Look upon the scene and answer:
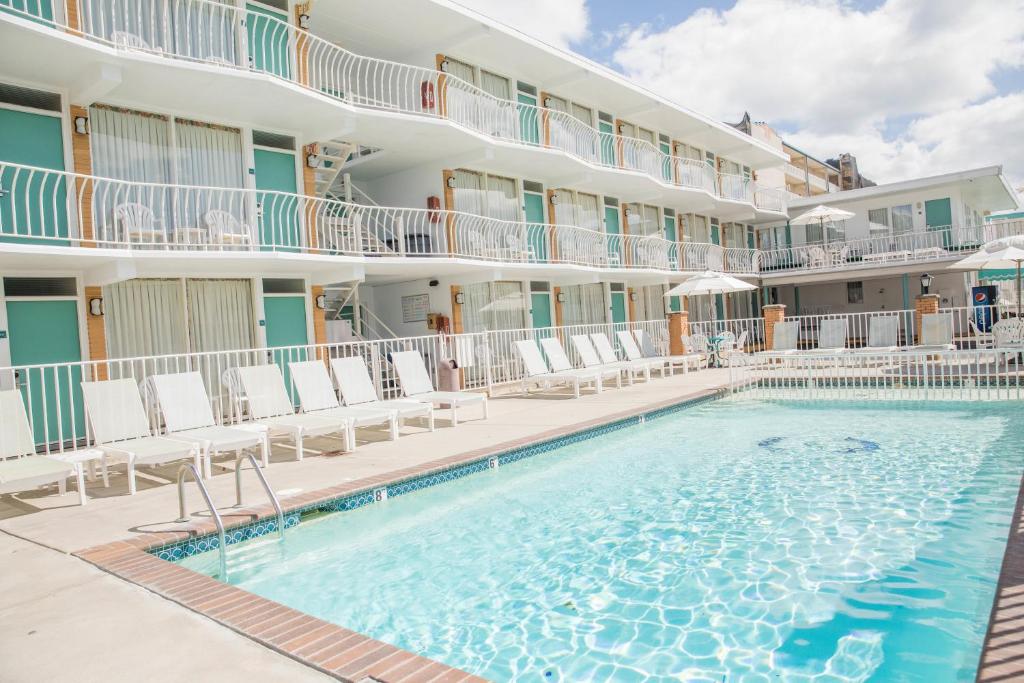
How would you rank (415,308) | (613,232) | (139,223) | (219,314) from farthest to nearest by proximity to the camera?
(613,232), (415,308), (219,314), (139,223)

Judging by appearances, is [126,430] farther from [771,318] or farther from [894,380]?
[771,318]

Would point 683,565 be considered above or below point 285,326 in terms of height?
below

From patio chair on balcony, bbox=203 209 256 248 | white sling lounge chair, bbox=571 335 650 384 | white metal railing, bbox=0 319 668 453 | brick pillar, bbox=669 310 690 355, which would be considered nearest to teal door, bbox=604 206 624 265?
white metal railing, bbox=0 319 668 453

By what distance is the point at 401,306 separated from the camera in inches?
656

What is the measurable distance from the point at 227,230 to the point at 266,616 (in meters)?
9.12

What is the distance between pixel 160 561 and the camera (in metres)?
4.51

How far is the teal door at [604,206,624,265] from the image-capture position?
2050 centimetres

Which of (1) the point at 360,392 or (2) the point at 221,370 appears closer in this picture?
(1) the point at 360,392

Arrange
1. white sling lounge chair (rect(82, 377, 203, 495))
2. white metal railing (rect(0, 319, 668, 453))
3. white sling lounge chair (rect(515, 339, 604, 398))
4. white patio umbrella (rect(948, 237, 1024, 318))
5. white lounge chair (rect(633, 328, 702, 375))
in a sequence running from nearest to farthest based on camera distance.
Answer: white sling lounge chair (rect(82, 377, 203, 495)), white metal railing (rect(0, 319, 668, 453)), white sling lounge chair (rect(515, 339, 604, 398)), white patio umbrella (rect(948, 237, 1024, 318)), white lounge chair (rect(633, 328, 702, 375))

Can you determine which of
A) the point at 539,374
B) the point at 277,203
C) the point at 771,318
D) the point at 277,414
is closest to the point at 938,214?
the point at 771,318

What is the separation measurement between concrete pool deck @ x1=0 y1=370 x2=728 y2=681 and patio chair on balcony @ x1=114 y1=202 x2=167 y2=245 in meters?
3.58

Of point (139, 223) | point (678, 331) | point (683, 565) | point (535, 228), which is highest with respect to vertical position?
point (535, 228)

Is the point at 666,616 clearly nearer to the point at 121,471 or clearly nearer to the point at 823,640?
the point at 823,640

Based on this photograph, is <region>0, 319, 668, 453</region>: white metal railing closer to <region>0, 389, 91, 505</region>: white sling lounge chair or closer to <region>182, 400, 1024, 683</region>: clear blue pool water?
<region>0, 389, 91, 505</region>: white sling lounge chair
